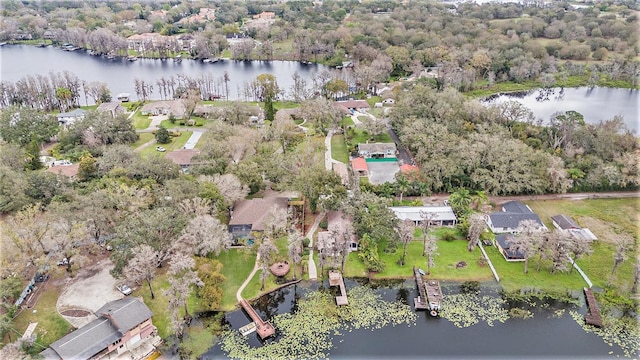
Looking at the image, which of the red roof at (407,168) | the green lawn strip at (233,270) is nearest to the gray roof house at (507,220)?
the red roof at (407,168)

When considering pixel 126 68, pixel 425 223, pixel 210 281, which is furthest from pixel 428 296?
pixel 126 68

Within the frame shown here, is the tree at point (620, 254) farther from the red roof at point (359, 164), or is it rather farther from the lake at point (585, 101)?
the lake at point (585, 101)

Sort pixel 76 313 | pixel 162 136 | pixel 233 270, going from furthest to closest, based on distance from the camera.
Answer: pixel 162 136 → pixel 233 270 → pixel 76 313

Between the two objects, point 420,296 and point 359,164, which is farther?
point 359,164

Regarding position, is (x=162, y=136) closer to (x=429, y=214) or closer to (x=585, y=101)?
(x=429, y=214)

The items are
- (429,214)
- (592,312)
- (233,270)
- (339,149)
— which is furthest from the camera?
(339,149)

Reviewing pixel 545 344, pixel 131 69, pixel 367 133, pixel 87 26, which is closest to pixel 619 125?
pixel 367 133

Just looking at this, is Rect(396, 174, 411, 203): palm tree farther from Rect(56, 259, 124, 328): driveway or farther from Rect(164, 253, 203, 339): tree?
Rect(56, 259, 124, 328): driveway
